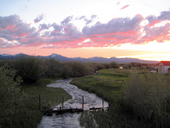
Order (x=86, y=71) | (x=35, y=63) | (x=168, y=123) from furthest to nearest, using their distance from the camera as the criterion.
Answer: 1. (x=86, y=71)
2. (x=35, y=63)
3. (x=168, y=123)

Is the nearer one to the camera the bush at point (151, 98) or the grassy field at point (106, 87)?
the bush at point (151, 98)

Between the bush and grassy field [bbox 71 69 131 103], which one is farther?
grassy field [bbox 71 69 131 103]

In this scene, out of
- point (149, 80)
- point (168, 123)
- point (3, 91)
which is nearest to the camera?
point (3, 91)

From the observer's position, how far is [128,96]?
37.1 feet

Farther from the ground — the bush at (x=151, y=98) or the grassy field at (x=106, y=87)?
the bush at (x=151, y=98)

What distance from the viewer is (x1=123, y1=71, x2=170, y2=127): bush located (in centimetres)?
822

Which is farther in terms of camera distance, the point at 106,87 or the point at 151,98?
the point at 106,87

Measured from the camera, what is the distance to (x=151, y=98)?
874 centimetres

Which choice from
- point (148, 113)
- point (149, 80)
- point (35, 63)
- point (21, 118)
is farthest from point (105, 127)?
point (35, 63)

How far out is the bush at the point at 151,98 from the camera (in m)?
8.22

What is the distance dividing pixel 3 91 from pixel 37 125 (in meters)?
4.49

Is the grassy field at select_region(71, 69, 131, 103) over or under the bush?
under

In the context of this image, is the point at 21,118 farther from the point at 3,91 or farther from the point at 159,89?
the point at 159,89

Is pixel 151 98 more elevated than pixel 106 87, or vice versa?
pixel 151 98
